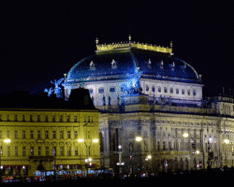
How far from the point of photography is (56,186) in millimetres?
168250

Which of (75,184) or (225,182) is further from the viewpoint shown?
(225,182)

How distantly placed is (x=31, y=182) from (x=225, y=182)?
4010cm

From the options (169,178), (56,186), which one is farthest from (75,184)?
(169,178)

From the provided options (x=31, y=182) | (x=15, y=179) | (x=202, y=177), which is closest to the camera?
(x=31, y=182)

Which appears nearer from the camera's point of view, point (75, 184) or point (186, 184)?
point (75, 184)

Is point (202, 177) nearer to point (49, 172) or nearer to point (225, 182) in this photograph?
point (225, 182)

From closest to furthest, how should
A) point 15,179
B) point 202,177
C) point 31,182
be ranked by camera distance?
point 31,182
point 15,179
point 202,177

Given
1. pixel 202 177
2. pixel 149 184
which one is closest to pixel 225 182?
pixel 202 177

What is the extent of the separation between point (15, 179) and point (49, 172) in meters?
19.7

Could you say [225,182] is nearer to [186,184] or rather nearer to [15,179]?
[186,184]

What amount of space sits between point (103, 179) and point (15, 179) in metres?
12.1

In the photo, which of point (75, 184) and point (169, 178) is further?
point (169, 178)

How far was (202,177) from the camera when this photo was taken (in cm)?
19712

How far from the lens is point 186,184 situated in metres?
190
